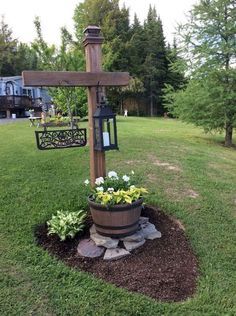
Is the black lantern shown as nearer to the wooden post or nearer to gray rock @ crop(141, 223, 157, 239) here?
the wooden post

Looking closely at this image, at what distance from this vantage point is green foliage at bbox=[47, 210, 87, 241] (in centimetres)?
354

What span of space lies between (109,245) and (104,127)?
127 centimetres

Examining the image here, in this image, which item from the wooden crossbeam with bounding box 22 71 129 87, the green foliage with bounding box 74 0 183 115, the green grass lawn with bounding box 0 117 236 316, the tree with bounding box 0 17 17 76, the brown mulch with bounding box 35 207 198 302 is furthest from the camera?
the tree with bounding box 0 17 17 76

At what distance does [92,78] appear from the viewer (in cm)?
365

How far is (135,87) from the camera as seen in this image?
28.0 metres

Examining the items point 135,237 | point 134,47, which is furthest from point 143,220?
point 134,47

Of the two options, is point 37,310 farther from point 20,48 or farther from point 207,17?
point 20,48

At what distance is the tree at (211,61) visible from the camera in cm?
1036

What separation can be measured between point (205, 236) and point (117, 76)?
210cm

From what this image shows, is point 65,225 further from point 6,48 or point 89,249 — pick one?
point 6,48

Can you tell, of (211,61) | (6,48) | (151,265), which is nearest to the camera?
(151,265)

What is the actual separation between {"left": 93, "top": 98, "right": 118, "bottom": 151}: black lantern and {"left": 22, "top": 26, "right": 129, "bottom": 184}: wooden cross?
12 centimetres

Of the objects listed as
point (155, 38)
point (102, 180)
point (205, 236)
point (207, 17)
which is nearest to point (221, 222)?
point (205, 236)

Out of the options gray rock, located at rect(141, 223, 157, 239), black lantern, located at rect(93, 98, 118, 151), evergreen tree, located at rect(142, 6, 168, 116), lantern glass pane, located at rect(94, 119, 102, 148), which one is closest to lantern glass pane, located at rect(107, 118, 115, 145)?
black lantern, located at rect(93, 98, 118, 151)
